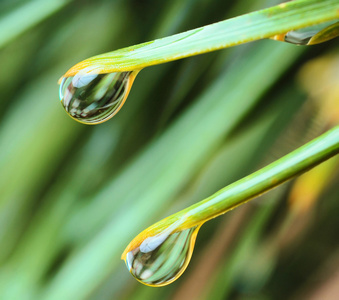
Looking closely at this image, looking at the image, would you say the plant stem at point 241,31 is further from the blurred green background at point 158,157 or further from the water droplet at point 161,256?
the blurred green background at point 158,157

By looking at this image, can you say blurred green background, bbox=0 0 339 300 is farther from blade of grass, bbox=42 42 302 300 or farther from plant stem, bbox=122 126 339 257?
plant stem, bbox=122 126 339 257

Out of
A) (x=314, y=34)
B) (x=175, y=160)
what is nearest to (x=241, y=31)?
(x=314, y=34)

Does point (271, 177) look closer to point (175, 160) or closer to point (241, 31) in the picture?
point (241, 31)

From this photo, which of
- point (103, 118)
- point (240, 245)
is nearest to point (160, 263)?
point (103, 118)

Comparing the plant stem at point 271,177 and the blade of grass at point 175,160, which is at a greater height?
the blade of grass at point 175,160

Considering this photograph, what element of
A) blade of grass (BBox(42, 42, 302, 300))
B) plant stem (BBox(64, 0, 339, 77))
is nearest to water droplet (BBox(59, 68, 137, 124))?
plant stem (BBox(64, 0, 339, 77))

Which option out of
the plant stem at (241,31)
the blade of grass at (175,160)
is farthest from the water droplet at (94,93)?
the blade of grass at (175,160)
